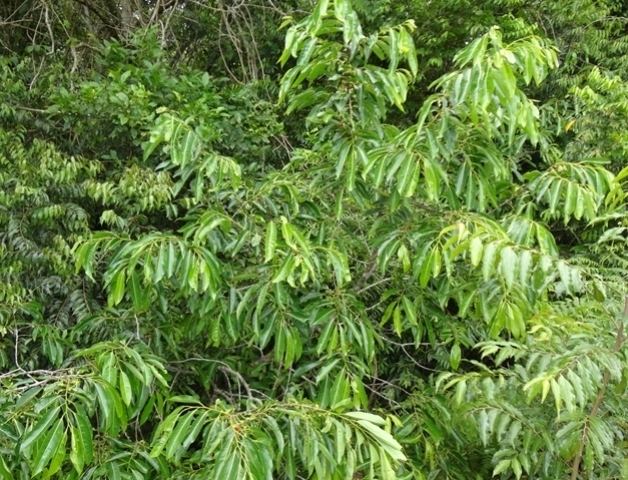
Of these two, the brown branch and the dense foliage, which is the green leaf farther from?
the brown branch

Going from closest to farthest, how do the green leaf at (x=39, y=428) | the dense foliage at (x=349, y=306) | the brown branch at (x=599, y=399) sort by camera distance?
1. the green leaf at (x=39, y=428)
2. the dense foliage at (x=349, y=306)
3. the brown branch at (x=599, y=399)

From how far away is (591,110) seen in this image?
124 inches

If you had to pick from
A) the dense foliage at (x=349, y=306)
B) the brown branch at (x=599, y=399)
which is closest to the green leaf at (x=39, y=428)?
the dense foliage at (x=349, y=306)

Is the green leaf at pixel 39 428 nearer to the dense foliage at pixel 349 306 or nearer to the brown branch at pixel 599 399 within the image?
the dense foliage at pixel 349 306

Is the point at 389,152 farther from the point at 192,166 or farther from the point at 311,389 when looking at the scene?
the point at 311,389

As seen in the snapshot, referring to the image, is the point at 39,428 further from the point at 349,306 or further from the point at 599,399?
the point at 599,399

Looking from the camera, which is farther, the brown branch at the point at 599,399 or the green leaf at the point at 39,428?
the brown branch at the point at 599,399

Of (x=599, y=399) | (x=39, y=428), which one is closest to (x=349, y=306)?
(x=599, y=399)

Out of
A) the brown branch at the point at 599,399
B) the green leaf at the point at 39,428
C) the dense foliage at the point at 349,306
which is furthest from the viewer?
the brown branch at the point at 599,399

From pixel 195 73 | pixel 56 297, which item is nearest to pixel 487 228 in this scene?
pixel 56 297

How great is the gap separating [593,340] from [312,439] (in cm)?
79

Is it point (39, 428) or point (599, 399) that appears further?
point (599, 399)

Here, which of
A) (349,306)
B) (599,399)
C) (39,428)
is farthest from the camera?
(349,306)

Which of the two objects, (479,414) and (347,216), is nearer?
(479,414)
